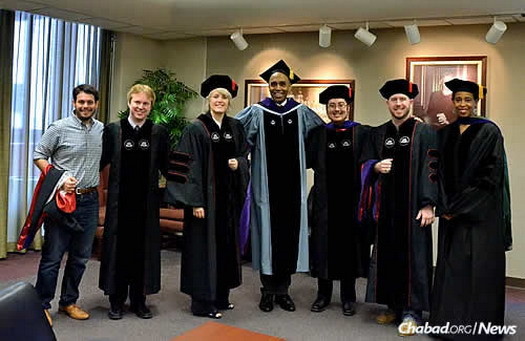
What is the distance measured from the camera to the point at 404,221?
3865 millimetres

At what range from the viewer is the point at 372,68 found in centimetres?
609

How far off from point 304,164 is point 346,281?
93 cm

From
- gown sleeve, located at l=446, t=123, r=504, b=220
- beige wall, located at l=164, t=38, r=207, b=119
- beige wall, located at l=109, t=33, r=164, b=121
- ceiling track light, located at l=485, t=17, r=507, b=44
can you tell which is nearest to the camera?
gown sleeve, located at l=446, t=123, r=504, b=220

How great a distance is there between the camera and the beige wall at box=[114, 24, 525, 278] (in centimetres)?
548

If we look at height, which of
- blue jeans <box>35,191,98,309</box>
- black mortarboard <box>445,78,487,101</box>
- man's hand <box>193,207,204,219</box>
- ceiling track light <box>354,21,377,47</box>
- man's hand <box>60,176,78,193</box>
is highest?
ceiling track light <box>354,21,377,47</box>

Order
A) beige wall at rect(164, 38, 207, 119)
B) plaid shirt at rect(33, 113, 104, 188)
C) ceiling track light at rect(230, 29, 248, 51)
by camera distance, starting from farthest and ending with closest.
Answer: beige wall at rect(164, 38, 207, 119), ceiling track light at rect(230, 29, 248, 51), plaid shirt at rect(33, 113, 104, 188)

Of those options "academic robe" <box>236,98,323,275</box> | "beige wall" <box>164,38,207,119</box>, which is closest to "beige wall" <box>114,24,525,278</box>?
"beige wall" <box>164,38,207,119</box>

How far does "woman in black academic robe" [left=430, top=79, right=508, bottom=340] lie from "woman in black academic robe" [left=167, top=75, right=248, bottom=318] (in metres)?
1.46

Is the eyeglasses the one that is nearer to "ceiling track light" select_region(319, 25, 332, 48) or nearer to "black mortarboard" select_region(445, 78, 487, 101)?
"black mortarboard" select_region(445, 78, 487, 101)

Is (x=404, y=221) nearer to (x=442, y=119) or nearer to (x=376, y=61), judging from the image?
(x=442, y=119)

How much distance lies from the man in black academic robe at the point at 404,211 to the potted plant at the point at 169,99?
3.27 metres

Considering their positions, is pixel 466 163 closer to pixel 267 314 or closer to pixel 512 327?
pixel 512 327

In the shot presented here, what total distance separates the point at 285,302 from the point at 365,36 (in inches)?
112

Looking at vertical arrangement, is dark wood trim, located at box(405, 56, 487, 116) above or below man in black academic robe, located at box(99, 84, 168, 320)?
above
